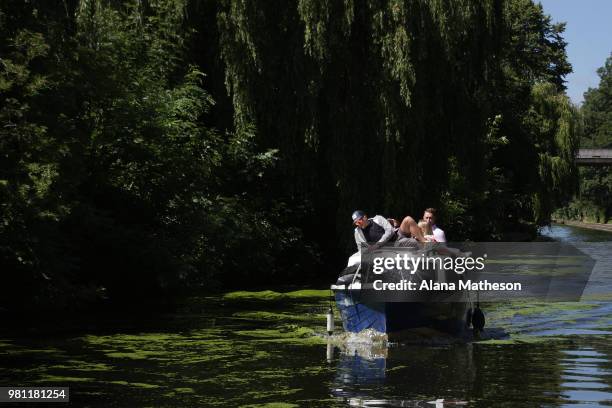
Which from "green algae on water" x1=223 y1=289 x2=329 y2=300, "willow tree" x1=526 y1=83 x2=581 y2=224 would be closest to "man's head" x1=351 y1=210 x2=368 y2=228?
"green algae on water" x1=223 y1=289 x2=329 y2=300

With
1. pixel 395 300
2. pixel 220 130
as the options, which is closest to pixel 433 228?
pixel 395 300

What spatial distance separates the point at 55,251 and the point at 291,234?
11.4m

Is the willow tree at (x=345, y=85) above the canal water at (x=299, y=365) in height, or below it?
above

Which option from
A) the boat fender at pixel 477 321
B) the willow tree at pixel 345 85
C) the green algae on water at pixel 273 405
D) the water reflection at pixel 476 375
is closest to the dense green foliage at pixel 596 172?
the willow tree at pixel 345 85

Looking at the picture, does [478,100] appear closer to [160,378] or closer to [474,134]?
[474,134]

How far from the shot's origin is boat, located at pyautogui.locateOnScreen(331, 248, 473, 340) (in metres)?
18.2

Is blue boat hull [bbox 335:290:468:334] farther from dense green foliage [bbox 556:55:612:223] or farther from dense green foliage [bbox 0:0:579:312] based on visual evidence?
dense green foliage [bbox 556:55:612:223]

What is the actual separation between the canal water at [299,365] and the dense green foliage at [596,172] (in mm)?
75402

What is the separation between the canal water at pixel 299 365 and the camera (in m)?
12.9

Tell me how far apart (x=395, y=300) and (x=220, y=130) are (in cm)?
1398

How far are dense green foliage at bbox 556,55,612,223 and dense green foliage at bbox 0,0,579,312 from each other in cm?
6435

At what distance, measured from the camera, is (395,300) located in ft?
59.2

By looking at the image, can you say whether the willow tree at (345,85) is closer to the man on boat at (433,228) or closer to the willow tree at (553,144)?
the man on boat at (433,228)

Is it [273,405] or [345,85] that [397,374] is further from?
[345,85]
